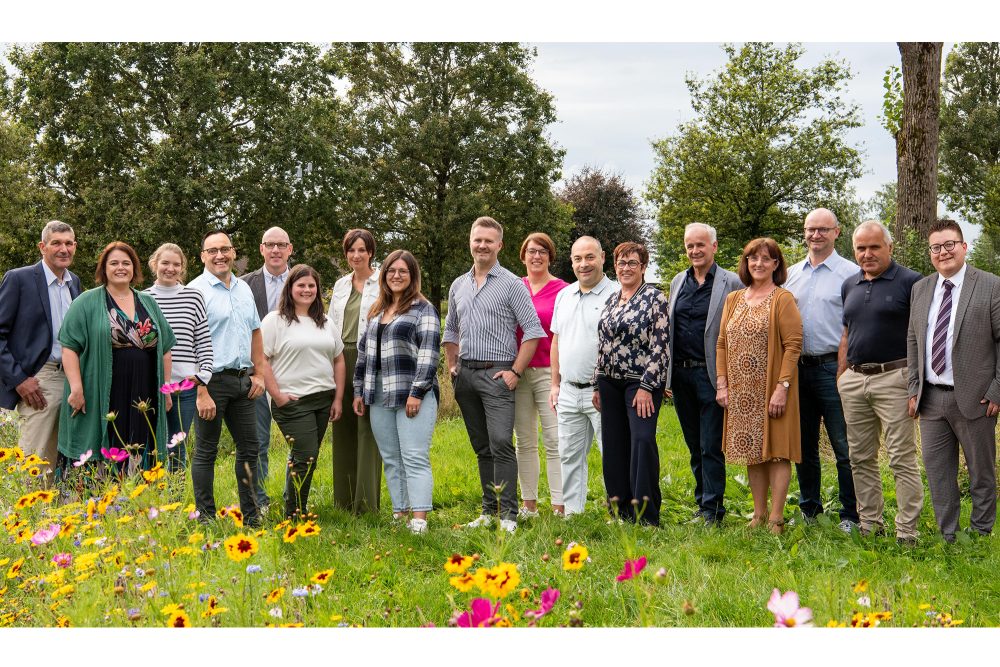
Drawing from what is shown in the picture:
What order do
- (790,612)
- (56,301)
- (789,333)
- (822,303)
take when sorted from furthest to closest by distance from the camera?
(56,301) → (822,303) → (789,333) → (790,612)

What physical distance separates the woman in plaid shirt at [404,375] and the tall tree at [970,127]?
33.1 metres

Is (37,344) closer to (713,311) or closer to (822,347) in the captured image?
(713,311)

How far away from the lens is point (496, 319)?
223 inches

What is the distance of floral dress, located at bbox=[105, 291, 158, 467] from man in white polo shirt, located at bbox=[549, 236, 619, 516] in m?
2.70

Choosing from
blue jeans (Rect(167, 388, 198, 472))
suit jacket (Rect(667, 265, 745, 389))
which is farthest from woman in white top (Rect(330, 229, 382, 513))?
suit jacket (Rect(667, 265, 745, 389))

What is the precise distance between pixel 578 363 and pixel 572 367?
0.06m

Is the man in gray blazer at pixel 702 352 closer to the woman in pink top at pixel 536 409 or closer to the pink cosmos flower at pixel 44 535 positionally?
the woman in pink top at pixel 536 409

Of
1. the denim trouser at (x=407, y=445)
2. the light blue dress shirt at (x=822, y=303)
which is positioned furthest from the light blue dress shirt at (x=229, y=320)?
the light blue dress shirt at (x=822, y=303)

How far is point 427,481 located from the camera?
18.2 feet

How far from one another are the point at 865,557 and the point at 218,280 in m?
4.39

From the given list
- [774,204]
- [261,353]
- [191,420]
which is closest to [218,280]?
[261,353]

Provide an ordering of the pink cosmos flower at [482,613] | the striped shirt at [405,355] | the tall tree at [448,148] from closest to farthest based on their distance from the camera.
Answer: the pink cosmos flower at [482,613]
the striped shirt at [405,355]
the tall tree at [448,148]

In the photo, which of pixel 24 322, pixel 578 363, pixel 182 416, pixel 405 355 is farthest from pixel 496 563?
pixel 24 322

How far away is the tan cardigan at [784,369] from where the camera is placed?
17.4 ft
